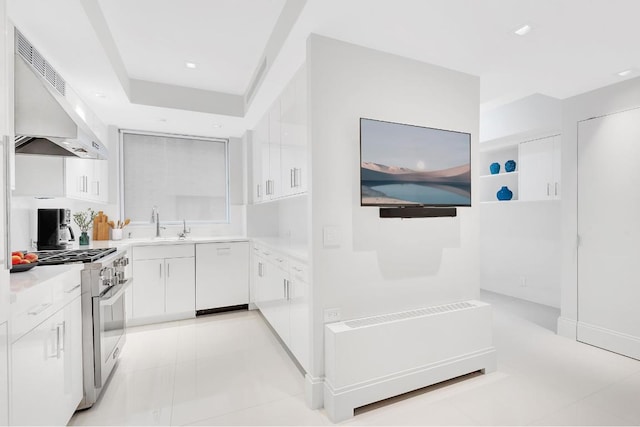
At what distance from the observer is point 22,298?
131 centimetres

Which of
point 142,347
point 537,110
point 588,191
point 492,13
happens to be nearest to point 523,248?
point 588,191

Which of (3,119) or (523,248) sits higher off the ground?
(3,119)

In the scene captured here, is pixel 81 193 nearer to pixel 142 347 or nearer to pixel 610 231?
pixel 142 347

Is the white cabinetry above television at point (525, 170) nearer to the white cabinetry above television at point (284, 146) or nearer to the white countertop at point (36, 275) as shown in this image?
the white cabinetry above television at point (284, 146)

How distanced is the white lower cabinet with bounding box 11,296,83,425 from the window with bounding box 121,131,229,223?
2527mm

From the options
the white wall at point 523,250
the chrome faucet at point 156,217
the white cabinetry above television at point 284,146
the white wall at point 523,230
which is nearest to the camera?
the white cabinetry above television at point 284,146

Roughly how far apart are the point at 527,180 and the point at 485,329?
2419 millimetres

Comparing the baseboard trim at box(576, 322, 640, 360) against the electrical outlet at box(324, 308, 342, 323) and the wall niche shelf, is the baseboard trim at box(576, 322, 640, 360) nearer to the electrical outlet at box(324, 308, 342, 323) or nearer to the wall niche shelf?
the wall niche shelf

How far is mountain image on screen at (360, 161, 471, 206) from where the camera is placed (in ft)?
6.96

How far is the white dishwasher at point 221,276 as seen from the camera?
376cm

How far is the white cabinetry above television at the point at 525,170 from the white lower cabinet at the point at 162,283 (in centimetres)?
416

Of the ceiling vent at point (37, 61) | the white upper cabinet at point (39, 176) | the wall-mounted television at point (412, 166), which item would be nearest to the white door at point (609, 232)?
the wall-mounted television at point (412, 166)

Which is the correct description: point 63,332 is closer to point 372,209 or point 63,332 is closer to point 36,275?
point 36,275

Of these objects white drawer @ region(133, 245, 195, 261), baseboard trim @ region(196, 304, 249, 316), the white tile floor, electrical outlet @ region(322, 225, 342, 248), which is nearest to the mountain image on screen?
electrical outlet @ region(322, 225, 342, 248)
